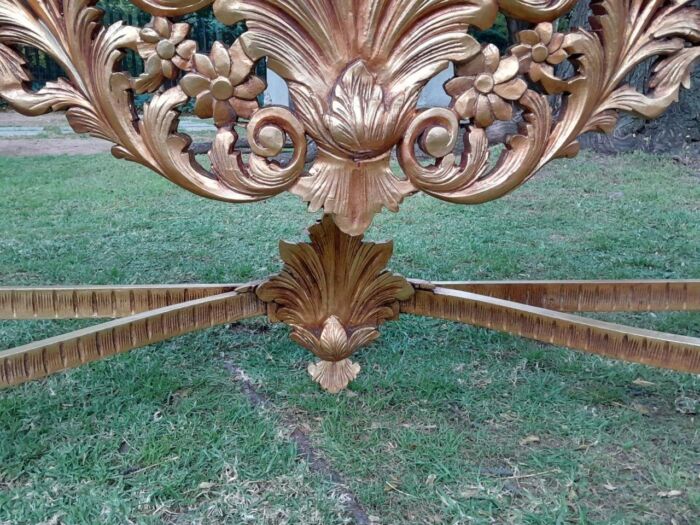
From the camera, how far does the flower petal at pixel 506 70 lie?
1.14 meters

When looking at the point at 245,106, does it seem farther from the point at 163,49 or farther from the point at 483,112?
the point at 483,112

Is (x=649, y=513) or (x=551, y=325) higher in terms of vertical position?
(x=551, y=325)

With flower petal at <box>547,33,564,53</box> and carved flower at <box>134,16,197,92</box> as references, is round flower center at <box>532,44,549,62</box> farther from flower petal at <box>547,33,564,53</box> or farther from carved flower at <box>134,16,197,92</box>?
carved flower at <box>134,16,197,92</box>

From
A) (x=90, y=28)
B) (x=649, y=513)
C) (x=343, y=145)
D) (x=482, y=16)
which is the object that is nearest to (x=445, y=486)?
(x=649, y=513)

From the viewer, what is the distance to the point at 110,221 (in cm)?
322

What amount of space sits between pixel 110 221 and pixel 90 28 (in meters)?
2.28

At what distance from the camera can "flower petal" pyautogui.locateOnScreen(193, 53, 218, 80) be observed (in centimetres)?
109

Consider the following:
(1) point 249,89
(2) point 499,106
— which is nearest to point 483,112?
(2) point 499,106

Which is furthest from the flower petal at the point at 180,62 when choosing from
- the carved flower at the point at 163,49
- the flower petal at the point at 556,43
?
the flower petal at the point at 556,43

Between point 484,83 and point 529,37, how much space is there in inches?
4.5

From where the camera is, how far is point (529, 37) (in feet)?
3.74

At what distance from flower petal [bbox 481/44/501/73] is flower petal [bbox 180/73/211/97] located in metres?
0.48

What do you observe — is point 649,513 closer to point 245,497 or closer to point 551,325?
point 551,325

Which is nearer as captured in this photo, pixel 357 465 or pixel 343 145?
pixel 343 145
